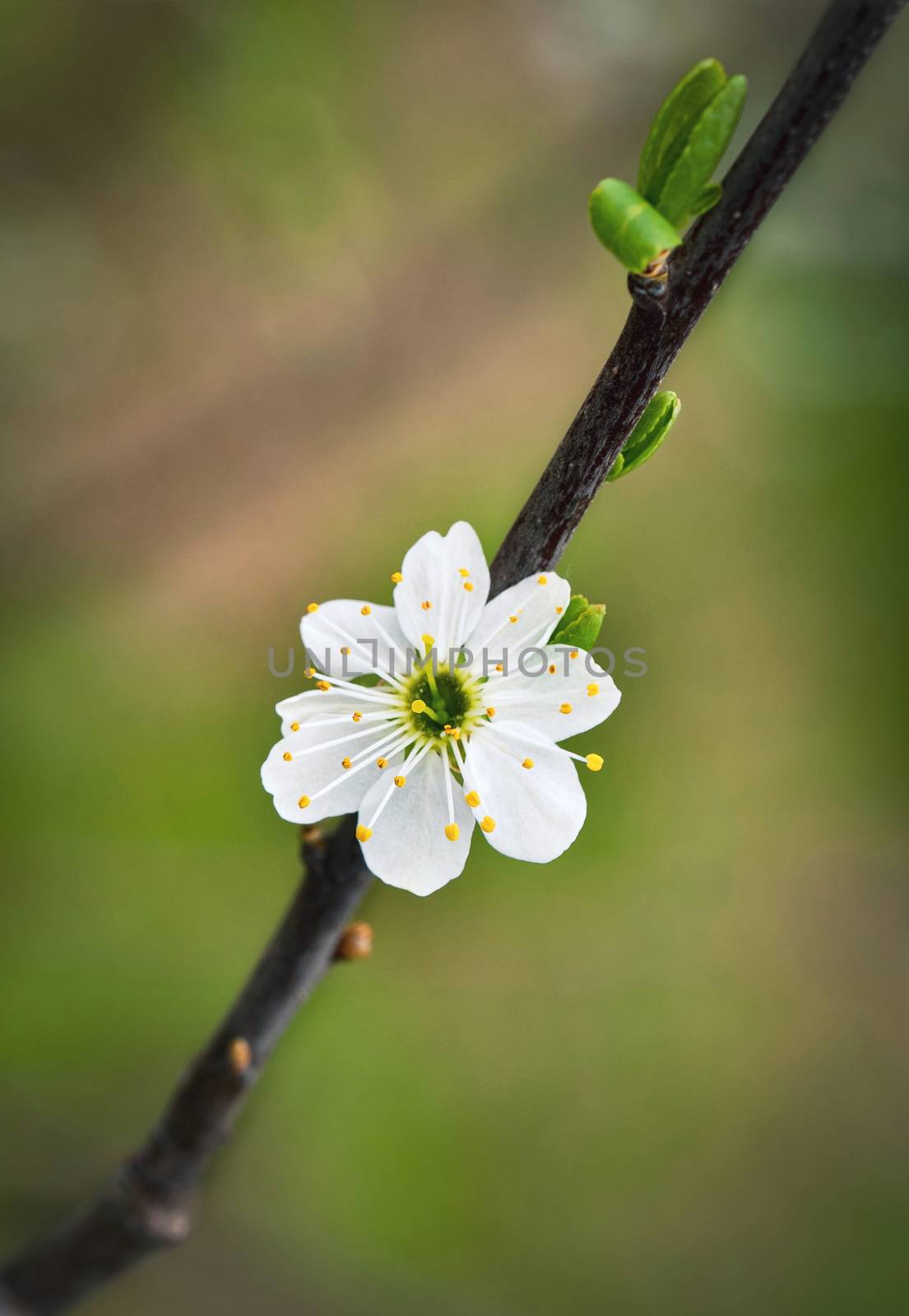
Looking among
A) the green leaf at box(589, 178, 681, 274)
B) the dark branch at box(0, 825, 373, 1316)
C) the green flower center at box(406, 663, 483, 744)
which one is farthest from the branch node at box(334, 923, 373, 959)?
the green leaf at box(589, 178, 681, 274)

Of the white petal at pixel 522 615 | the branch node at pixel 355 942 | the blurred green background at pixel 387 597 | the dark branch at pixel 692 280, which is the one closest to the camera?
the dark branch at pixel 692 280

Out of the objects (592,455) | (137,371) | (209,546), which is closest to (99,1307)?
(209,546)

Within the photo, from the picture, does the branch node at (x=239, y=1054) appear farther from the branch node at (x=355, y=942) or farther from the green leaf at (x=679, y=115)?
the green leaf at (x=679, y=115)

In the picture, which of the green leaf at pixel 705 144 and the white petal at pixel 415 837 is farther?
the white petal at pixel 415 837

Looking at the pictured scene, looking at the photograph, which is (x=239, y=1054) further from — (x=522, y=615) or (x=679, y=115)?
(x=679, y=115)

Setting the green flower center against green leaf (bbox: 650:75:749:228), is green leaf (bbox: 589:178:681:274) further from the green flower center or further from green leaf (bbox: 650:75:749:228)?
the green flower center

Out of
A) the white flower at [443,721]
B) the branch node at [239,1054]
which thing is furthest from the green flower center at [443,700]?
the branch node at [239,1054]

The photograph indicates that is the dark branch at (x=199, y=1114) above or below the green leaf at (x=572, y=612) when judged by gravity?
below
